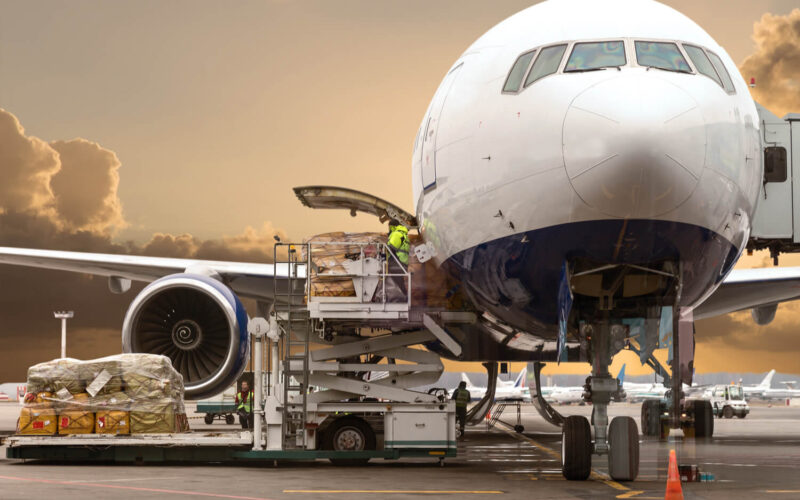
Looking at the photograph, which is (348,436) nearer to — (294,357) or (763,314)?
(294,357)

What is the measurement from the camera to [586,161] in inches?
340

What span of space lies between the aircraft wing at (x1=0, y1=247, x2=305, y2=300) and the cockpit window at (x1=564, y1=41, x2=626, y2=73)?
8161mm

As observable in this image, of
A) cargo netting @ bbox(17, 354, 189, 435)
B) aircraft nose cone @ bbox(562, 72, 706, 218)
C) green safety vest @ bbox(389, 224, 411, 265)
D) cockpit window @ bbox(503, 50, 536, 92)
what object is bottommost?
cargo netting @ bbox(17, 354, 189, 435)

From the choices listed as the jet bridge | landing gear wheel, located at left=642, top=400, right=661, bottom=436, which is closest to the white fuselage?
the jet bridge

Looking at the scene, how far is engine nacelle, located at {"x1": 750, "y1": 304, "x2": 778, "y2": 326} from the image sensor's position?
61.2 ft

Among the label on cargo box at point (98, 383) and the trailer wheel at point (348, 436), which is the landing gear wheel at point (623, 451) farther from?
the label on cargo box at point (98, 383)

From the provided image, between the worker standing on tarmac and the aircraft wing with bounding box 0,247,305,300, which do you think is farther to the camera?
the worker standing on tarmac

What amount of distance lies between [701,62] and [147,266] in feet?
35.0

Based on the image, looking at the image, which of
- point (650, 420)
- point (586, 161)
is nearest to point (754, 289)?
point (650, 420)

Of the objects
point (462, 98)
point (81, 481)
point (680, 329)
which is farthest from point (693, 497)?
point (81, 481)

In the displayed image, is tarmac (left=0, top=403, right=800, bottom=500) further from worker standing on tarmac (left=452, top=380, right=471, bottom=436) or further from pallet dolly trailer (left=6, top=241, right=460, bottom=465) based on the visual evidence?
worker standing on tarmac (left=452, top=380, right=471, bottom=436)

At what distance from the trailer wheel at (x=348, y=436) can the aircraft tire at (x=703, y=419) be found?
11.3 m

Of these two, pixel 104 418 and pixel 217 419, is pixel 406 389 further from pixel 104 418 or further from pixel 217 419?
pixel 217 419

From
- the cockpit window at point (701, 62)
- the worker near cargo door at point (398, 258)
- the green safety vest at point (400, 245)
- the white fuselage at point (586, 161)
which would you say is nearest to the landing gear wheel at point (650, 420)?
the worker near cargo door at point (398, 258)
